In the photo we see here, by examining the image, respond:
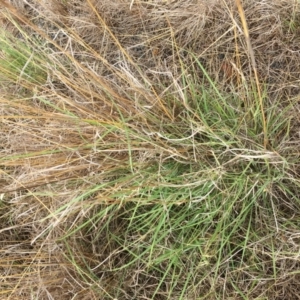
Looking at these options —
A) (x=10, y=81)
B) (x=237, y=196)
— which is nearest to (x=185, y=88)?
(x=237, y=196)

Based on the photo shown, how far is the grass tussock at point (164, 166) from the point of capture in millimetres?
1083

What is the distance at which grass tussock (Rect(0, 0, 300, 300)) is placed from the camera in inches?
42.6

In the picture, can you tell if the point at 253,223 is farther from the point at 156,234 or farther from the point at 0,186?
the point at 0,186

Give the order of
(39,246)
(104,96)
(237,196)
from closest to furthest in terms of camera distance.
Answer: (237,196) < (104,96) < (39,246)

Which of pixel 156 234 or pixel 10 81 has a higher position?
pixel 10 81

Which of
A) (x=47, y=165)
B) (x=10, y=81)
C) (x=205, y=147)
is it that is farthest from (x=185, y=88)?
(x=10, y=81)

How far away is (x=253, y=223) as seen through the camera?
114cm

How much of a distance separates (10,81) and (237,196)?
0.76m

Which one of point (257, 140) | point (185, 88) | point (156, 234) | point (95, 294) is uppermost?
point (185, 88)

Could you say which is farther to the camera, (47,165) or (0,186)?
(0,186)

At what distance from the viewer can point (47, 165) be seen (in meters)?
1.14

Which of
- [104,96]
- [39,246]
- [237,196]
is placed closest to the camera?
[237,196]

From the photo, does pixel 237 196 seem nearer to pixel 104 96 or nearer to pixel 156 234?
pixel 156 234

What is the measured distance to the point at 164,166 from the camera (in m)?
1.12
